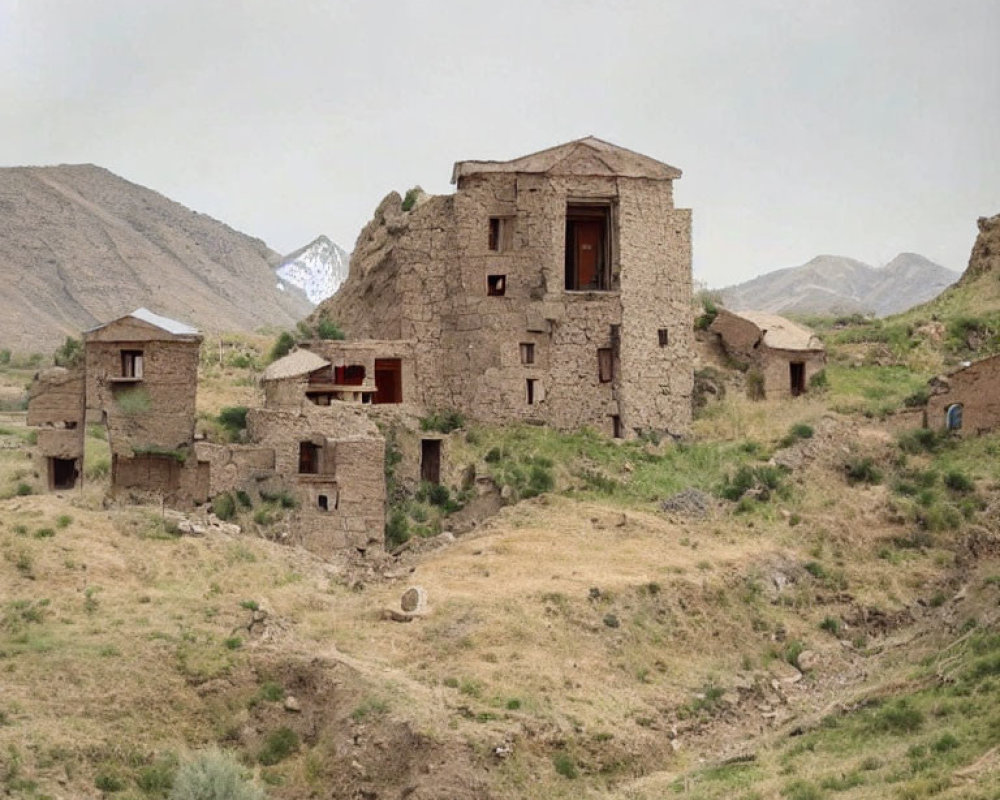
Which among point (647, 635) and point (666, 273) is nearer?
point (647, 635)

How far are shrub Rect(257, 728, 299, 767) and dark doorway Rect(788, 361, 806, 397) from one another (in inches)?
682

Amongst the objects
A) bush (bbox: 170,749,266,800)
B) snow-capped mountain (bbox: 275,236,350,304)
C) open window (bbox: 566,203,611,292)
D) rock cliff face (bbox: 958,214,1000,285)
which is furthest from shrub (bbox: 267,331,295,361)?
snow-capped mountain (bbox: 275,236,350,304)

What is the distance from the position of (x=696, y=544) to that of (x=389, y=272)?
9577 millimetres

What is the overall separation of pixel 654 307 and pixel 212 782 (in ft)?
53.3

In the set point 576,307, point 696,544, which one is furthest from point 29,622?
point 576,307

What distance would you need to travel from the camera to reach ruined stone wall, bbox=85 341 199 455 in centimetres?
2933

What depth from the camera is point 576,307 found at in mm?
32844

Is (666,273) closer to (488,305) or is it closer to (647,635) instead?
(488,305)

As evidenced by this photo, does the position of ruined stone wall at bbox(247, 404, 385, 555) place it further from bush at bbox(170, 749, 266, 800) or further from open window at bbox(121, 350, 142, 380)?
bush at bbox(170, 749, 266, 800)

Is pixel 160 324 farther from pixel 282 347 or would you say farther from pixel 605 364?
pixel 605 364

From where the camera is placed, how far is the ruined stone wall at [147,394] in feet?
96.2

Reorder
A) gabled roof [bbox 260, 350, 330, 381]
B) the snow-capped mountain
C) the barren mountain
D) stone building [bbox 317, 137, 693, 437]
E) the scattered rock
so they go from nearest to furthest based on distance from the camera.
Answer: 1. the scattered rock
2. gabled roof [bbox 260, 350, 330, 381]
3. stone building [bbox 317, 137, 693, 437]
4. the barren mountain
5. the snow-capped mountain

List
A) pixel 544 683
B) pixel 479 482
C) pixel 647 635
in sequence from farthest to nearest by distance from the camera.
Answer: pixel 479 482
pixel 647 635
pixel 544 683

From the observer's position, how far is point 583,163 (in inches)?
1302
